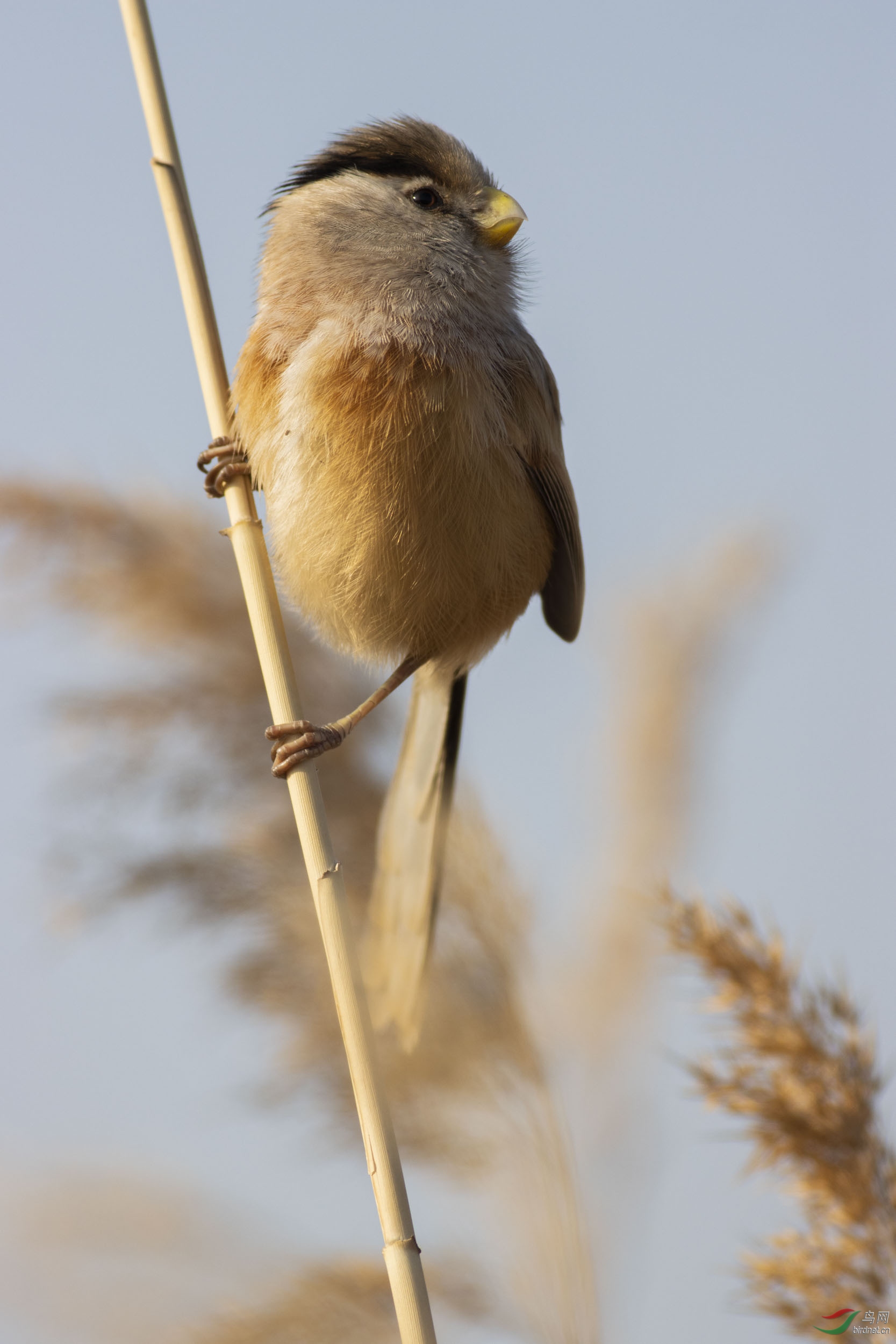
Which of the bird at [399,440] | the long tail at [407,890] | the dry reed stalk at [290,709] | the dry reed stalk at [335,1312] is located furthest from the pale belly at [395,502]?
the dry reed stalk at [335,1312]

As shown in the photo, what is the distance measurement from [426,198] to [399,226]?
0.44ft

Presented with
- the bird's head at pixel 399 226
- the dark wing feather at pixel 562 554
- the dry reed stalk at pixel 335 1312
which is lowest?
the dry reed stalk at pixel 335 1312

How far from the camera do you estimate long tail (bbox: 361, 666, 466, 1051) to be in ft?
7.33

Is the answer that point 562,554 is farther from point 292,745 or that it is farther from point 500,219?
point 292,745

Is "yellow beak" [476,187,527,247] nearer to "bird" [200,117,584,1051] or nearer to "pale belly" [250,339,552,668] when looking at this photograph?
"bird" [200,117,584,1051]

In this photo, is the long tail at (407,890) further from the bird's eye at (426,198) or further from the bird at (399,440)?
the bird's eye at (426,198)

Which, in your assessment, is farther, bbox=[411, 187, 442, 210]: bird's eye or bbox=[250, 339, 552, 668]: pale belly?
bbox=[411, 187, 442, 210]: bird's eye

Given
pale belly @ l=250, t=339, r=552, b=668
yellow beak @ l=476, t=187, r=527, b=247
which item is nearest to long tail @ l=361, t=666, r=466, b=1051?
pale belly @ l=250, t=339, r=552, b=668

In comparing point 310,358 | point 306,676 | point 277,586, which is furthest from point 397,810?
point 310,358

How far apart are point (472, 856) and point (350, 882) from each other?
32 centimetres

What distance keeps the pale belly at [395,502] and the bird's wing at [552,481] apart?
1.9 inches

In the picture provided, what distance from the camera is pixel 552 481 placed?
2.44m

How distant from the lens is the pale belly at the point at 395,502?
204cm

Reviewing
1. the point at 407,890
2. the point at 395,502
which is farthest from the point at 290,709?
the point at 407,890
